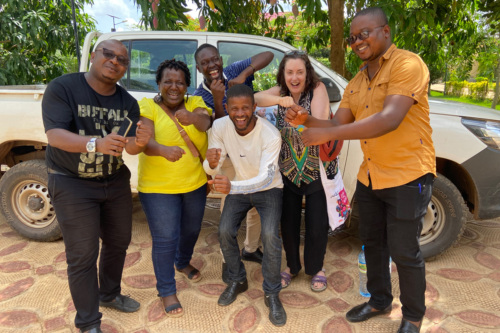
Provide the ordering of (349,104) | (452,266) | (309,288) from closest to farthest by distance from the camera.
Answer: (349,104) < (309,288) < (452,266)

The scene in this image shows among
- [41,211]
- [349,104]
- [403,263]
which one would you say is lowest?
[41,211]

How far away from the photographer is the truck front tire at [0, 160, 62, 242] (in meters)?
3.60

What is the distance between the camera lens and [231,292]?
270 cm

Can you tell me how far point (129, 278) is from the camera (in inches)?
119

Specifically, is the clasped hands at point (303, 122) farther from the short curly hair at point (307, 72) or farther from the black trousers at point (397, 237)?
the black trousers at point (397, 237)

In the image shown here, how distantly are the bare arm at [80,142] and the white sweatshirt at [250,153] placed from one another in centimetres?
72

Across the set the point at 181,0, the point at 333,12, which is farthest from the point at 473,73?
the point at 181,0

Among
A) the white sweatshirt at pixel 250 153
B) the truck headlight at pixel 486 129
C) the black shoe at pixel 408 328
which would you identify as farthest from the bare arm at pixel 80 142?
the truck headlight at pixel 486 129

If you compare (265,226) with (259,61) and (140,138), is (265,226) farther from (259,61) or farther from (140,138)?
(259,61)

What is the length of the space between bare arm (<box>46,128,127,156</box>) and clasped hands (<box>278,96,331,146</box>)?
0.90m

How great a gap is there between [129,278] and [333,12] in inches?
155

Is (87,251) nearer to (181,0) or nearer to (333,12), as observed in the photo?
(181,0)

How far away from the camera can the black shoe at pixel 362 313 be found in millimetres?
2459

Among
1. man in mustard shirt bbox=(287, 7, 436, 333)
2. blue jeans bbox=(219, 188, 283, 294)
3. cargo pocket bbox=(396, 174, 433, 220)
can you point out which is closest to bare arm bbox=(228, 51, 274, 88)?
man in mustard shirt bbox=(287, 7, 436, 333)
